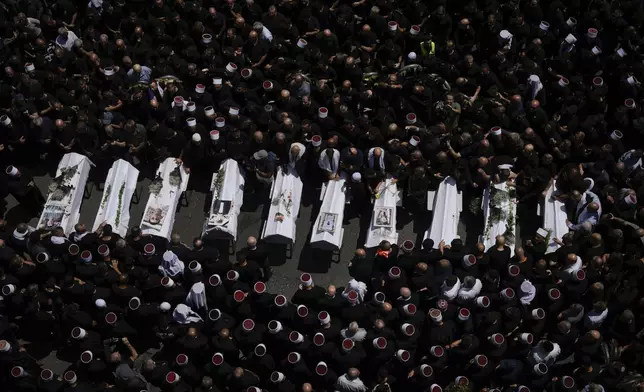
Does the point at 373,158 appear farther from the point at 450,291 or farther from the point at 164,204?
the point at 164,204

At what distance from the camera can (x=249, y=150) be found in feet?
58.5

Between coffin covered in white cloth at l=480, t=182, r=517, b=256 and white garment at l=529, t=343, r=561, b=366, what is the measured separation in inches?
108

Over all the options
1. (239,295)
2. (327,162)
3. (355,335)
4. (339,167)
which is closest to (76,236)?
(239,295)

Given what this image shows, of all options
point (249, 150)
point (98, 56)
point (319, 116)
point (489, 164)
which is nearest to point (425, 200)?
point (489, 164)

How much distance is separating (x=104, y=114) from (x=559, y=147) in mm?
11239

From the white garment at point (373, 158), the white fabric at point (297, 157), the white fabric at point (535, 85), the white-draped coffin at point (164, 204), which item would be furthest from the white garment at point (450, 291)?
the white-draped coffin at point (164, 204)

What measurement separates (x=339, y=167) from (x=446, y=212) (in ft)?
9.16

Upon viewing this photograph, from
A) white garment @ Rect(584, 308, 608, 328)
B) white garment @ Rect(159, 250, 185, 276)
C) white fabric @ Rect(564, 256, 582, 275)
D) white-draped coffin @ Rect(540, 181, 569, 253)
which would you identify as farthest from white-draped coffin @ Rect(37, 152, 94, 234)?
white garment @ Rect(584, 308, 608, 328)

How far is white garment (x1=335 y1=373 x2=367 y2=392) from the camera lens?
14.3 meters

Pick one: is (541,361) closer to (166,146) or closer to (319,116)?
(319,116)

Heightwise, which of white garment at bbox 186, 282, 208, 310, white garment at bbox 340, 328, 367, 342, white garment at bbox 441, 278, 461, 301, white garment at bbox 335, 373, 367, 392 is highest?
white garment at bbox 441, 278, 461, 301

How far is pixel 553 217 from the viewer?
55.8 feet

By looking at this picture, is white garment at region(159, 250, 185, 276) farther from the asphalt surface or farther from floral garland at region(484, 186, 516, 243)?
floral garland at region(484, 186, 516, 243)

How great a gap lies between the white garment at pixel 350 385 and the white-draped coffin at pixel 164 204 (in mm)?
5602
